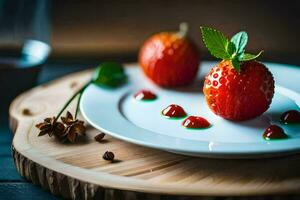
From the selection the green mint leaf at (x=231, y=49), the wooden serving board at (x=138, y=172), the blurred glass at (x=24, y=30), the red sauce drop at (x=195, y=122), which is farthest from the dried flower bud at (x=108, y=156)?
the blurred glass at (x=24, y=30)

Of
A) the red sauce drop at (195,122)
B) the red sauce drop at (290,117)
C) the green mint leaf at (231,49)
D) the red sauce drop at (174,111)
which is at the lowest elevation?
the red sauce drop at (174,111)

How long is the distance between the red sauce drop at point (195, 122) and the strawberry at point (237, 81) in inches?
1.4

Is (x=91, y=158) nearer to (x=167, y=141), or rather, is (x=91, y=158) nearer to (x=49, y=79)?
(x=167, y=141)

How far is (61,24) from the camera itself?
1718 millimetres

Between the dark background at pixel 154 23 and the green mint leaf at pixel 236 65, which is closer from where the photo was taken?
the green mint leaf at pixel 236 65

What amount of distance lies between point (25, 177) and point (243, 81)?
13.9 inches

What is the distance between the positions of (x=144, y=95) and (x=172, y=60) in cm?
12

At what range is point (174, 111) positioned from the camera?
1.01 metres

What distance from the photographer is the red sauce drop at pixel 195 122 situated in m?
0.95

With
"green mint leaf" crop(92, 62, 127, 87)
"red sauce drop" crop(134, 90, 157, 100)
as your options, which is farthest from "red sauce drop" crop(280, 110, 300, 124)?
"green mint leaf" crop(92, 62, 127, 87)

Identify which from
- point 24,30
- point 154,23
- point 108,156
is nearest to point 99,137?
point 108,156

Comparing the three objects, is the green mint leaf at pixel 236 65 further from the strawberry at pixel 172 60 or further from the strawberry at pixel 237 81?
the strawberry at pixel 172 60

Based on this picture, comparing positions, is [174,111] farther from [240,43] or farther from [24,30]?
[24,30]

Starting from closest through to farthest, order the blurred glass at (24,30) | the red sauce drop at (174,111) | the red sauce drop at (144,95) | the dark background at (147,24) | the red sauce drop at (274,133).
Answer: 1. the red sauce drop at (274,133)
2. the red sauce drop at (174,111)
3. the red sauce drop at (144,95)
4. the blurred glass at (24,30)
5. the dark background at (147,24)
